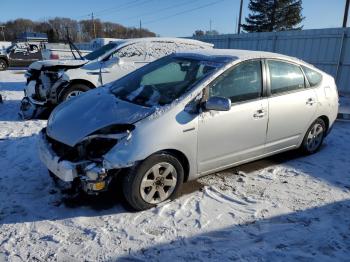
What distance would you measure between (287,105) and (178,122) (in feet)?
6.06

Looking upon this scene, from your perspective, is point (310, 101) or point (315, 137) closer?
point (310, 101)

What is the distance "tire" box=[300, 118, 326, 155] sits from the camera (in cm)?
540

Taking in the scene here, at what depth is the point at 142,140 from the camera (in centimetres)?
344

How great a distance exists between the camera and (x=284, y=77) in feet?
15.8

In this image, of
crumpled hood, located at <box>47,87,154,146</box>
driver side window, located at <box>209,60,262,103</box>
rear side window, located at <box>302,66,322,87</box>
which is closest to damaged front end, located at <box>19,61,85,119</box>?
crumpled hood, located at <box>47,87,154,146</box>

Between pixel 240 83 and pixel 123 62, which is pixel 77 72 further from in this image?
pixel 240 83

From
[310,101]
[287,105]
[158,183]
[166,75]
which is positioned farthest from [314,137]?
[158,183]

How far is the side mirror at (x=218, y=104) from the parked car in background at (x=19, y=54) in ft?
61.5

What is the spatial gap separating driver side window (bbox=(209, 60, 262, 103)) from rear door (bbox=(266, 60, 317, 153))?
225mm

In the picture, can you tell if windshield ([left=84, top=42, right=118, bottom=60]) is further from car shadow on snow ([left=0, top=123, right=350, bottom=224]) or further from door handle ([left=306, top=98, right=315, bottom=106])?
door handle ([left=306, top=98, right=315, bottom=106])

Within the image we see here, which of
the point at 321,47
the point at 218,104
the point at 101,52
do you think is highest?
the point at 321,47

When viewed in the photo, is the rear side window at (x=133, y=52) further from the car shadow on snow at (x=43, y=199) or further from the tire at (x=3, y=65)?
the tire at (x=3, y=65)

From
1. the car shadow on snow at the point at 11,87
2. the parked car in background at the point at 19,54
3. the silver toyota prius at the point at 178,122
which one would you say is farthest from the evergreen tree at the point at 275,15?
the silver toyota prius at the point at 178,122

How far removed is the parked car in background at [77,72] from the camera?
7.50m
